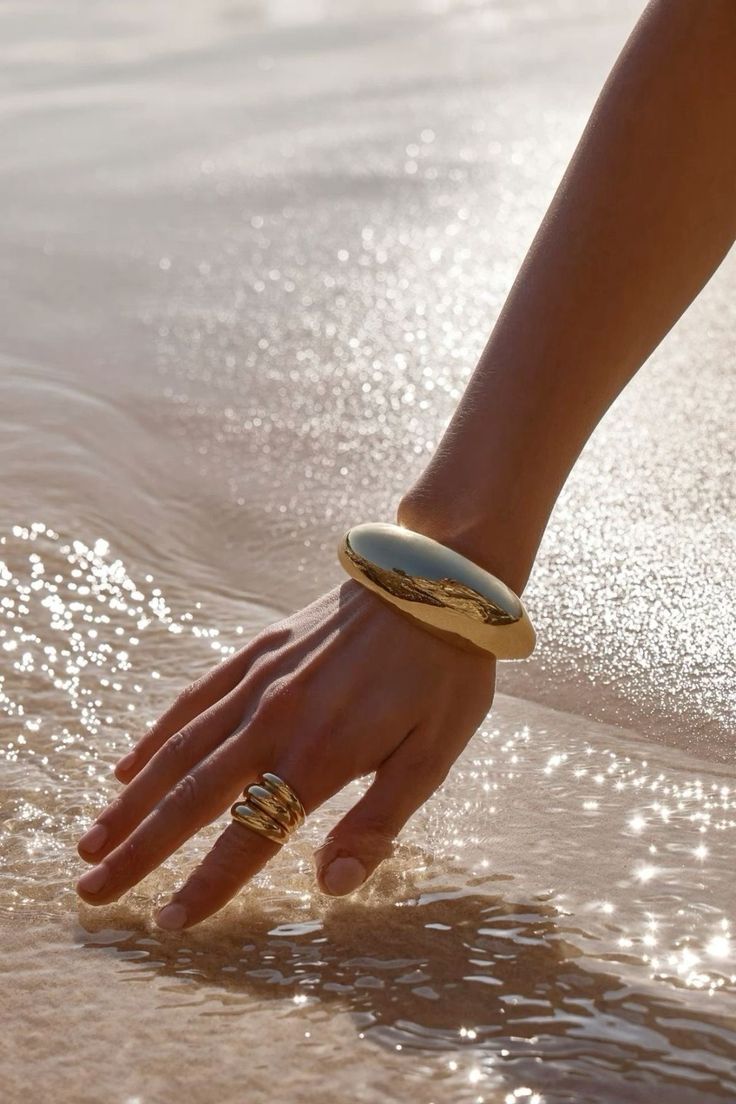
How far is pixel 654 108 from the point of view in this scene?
130 cm

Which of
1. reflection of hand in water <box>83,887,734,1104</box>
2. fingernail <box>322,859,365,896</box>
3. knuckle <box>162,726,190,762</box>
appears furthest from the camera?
knuckle <box>162,726,190,762</box>

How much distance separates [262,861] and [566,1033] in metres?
0.28

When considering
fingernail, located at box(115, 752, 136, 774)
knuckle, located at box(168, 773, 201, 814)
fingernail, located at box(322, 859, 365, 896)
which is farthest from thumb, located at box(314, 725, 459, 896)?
fingernail, located at box(115, 752, 136, 774)

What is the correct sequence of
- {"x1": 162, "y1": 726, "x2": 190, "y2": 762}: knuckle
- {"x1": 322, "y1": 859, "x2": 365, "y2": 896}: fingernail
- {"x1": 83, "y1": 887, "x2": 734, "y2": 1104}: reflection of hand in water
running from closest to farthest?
{"x1": 83, "y1": 887, "x2": 734, "y2": 1104}: reflection of hand in water < {"x1": 322, "y1": 859, "x2": 365, "y2": 896}: fingernail < {"x1": 162, "y1": 726, "x2": 190, "y2": 762}: knuckle

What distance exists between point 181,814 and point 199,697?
0.47ft

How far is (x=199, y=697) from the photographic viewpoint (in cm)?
134

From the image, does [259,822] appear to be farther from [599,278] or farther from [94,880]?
[599,278]

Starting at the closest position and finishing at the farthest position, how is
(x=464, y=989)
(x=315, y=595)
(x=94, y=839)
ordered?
(x=464, y=989) < (x=94, y=839) < (x=315, y=595)

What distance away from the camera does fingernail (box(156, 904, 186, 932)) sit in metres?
1.19

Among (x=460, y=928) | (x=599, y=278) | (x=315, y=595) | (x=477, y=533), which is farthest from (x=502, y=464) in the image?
(x=315, y=595)

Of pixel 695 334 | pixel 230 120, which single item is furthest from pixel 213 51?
pixel 695 334

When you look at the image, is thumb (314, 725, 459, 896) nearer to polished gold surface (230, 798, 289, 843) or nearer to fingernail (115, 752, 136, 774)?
polished gold surface (230, 798, 289, 843)

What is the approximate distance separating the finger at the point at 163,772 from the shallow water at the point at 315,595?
0.23 feet

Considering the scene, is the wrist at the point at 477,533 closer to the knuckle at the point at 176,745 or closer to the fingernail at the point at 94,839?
the knuckle at the point at 176,745
